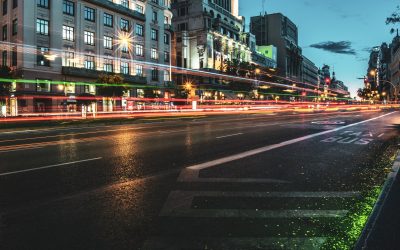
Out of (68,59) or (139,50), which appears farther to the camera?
(139,50)

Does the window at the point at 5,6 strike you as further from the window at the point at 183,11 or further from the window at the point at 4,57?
the window at the point at 183,11

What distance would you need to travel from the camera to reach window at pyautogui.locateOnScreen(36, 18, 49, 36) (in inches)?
1754

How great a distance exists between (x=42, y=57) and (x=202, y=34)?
43.1 meters

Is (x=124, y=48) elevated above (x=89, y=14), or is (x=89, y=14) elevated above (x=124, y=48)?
(x=89, y=14)

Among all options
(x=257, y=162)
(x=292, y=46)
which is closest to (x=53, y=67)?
(x=257, y=162)

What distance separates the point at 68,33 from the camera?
4841cm

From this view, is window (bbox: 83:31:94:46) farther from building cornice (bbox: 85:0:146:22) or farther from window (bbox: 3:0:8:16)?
window (bbox: 3:0:8:16)

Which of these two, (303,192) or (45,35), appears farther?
(45,35)

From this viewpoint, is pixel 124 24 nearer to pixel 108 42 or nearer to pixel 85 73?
pixel 108 42

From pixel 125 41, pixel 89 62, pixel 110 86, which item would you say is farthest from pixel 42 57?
pixel 125 41

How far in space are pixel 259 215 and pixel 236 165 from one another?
11.8ft

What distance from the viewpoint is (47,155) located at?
9.91 metres

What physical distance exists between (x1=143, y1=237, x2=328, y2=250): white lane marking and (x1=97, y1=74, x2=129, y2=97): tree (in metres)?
42.9

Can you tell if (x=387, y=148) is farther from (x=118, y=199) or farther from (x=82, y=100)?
(x=82, y=100)
